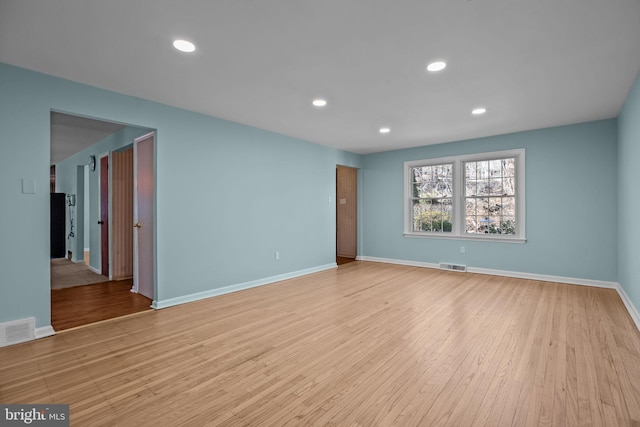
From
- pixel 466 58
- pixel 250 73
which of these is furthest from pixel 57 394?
pixel 466 58

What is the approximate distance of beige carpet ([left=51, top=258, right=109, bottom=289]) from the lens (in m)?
5.20

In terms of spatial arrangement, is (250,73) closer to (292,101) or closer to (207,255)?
(292,101)

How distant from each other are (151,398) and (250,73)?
2.82m

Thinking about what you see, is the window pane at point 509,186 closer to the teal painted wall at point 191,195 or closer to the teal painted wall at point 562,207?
the teal painted wall at point 562,207

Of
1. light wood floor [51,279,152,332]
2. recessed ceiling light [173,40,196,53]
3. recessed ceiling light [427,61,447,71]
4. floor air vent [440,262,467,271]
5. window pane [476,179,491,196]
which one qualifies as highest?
recessed ceiling light [427,61,447,71]

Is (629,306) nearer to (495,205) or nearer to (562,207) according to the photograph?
(562,207)

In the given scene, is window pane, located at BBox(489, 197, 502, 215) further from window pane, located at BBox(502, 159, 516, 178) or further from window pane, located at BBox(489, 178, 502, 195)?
window pane, located at BBox(502, 159, 516, 178)

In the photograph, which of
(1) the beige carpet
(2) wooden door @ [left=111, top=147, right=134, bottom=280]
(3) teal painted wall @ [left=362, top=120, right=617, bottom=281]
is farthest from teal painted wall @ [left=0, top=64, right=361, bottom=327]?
(3) teal painted wall @ [left=362, top=120, right=617, bottom=281]

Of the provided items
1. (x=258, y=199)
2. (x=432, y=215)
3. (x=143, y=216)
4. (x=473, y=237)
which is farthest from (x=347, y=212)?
(x=143, y=216)

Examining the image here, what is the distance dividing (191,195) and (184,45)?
2085 mm

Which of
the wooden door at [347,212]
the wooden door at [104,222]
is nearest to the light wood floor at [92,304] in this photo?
the wooden door at [104,222]

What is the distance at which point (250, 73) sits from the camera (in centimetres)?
305

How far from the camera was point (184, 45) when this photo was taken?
2516mm

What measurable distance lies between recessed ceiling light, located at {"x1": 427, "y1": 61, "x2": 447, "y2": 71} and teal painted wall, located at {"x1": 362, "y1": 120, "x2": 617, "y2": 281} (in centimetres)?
340
